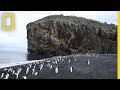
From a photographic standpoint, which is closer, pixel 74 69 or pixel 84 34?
pixel 74 69

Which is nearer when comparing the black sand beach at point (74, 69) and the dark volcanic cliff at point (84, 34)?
the black sand beach at point (74, 69)

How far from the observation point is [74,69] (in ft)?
57.2

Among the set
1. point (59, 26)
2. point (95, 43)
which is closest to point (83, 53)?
point (95, 43)

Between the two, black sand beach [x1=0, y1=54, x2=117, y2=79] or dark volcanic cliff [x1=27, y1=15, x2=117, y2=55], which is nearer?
black sand beach [x1=0, y1=54, x2=117, y2=79]

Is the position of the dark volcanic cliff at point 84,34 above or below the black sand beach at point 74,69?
above

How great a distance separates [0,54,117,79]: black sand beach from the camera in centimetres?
1476

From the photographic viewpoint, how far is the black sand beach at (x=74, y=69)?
48.4 ft

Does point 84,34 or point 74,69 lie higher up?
point 84,34

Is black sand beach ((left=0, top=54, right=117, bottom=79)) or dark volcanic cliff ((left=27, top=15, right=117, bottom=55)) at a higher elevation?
dark volcanic cliff ((left=27, top=15, right=117, bottom=55))

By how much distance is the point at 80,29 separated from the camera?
2241 cm
